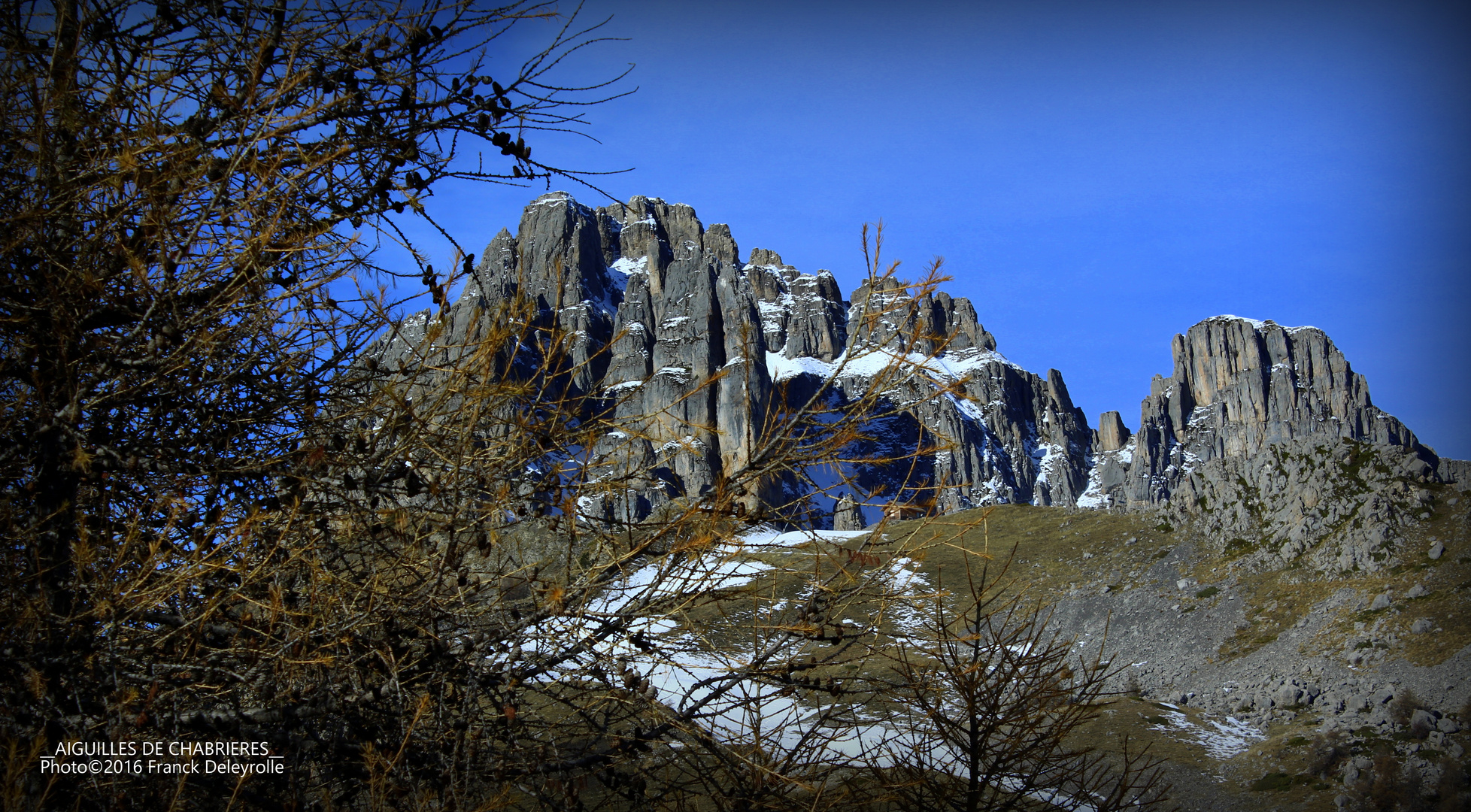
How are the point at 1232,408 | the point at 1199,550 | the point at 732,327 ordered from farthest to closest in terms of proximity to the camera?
the point at 1232,408 → the point at 732,327 → the point at 1199,550

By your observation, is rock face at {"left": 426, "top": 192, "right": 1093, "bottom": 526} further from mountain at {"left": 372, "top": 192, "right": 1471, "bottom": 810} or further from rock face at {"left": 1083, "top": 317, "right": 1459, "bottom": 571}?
mountain at {"left": 372, "top": 192, "right": 1471, "bottom": 810}

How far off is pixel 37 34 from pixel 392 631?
2.45 m

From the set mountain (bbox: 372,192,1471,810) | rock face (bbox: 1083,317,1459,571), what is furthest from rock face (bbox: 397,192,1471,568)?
mountain (bbox: 372,192,1471,810)

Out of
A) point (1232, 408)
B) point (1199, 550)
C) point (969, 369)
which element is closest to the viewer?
point (1199, 550)

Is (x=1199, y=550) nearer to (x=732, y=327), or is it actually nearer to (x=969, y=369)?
(x=732, y=327)

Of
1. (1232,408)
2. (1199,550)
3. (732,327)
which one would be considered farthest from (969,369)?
(1199,550)

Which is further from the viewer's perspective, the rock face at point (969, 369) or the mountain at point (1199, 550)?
the rock face at point (969, 369)

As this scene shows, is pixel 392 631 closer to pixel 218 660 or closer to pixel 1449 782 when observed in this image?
pixel 218 660

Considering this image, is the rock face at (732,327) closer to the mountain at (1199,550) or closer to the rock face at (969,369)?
the rock face at (969,369)

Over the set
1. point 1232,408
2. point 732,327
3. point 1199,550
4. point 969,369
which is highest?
point 732,327

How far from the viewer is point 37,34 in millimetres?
2883

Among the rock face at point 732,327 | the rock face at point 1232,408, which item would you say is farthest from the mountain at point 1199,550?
the rock face at point 1232,408

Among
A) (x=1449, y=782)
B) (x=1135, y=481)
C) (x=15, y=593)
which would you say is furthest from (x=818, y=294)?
(x=15, y=593)

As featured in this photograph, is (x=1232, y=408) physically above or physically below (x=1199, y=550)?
above
